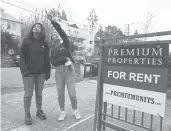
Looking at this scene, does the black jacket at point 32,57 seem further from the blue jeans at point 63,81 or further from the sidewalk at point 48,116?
the sidewalk at point 48,116

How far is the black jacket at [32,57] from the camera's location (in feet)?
10.3

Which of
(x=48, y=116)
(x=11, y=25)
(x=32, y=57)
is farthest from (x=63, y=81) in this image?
(x=11, y=25)

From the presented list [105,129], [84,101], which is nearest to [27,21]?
[84,101]

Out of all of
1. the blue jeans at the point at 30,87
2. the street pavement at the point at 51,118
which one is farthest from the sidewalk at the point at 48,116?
the blue jeans at the point at 30,87

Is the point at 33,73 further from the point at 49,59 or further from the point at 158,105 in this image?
the point at 158,105

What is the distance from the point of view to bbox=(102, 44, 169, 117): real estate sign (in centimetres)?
204

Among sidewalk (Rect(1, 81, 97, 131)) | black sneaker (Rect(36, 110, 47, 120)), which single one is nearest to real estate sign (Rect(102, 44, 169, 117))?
sidewalk (Rect(1, 81, 97, 131))

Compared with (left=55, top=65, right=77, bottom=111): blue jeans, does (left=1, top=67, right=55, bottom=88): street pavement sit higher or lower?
lower

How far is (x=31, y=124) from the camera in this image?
10.5ft

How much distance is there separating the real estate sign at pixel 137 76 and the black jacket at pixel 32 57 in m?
1.30

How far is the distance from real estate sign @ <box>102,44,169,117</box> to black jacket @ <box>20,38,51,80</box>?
51.1 inches

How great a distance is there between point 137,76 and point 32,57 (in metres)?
1.89

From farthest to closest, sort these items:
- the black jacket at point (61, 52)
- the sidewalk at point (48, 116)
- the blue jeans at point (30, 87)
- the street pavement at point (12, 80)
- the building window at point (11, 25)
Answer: the building window at point (11, 25)
the street pavement at point (12, 80)
the black jacket at point (61, 52)
the blue jeans at point (30, 87)
the sidewalk at point (48, 116)

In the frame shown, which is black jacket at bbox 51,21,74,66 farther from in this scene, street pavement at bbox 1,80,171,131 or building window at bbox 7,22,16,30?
building window at bbox 7,22,16,30
